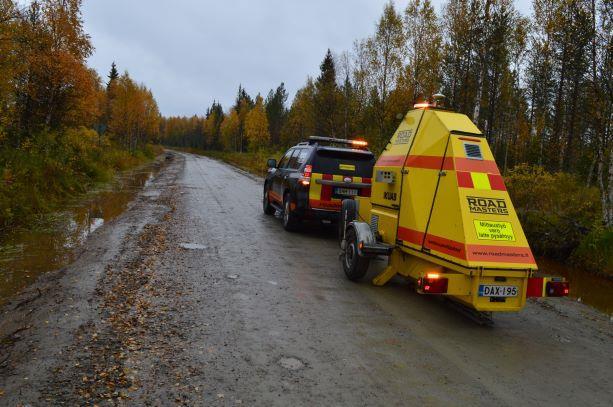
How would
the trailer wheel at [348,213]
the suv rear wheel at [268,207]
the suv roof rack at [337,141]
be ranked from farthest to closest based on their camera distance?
the suv rear wheel at [268,207] < the suv roof rack at [337,141] < the trailer wheel at [348,213]

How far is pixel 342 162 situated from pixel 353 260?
382cm

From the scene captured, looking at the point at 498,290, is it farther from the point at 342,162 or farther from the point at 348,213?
the point at 342,162

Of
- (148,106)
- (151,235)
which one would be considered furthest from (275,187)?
(148,106)

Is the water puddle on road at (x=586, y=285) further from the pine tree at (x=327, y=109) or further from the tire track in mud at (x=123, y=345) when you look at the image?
the pine tree at (x=327, y=109)

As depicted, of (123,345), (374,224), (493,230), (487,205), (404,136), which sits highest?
(404,136)

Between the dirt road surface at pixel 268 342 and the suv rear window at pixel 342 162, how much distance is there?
307 centimetres

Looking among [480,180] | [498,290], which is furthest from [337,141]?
[498,290]

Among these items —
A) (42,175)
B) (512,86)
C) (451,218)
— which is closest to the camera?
(451,218)

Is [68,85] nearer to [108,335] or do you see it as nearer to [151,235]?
[151,235]

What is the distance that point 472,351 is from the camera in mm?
4539

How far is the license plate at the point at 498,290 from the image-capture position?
481 cm

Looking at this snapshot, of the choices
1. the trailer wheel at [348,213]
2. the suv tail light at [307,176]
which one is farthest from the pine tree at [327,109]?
the trailer wheel at [348,213]

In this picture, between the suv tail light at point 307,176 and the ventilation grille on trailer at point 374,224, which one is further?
the suv tail light at point 307,176

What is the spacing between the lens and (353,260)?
21.9ft
